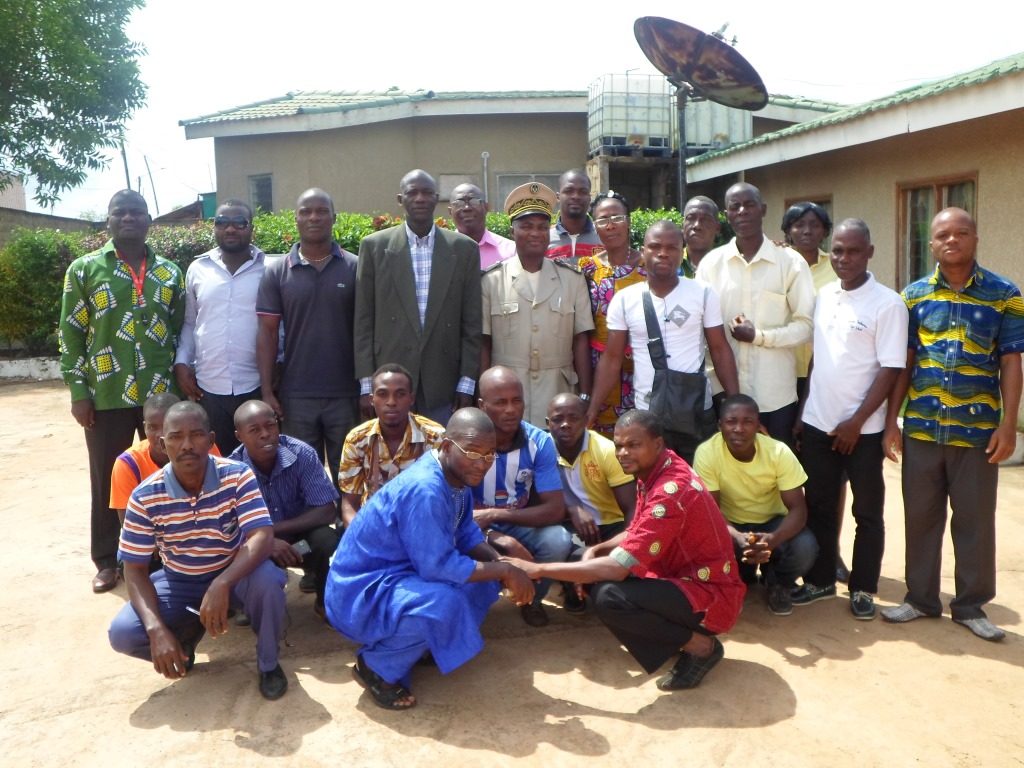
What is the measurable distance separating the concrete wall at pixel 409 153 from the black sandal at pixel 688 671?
9.96 m

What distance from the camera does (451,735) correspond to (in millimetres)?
3135

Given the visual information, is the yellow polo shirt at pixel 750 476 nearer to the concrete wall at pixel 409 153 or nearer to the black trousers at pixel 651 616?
Result: the black trousers at pixel 651 616

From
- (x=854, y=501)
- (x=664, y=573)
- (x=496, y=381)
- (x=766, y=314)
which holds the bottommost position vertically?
(x=664, y=573)

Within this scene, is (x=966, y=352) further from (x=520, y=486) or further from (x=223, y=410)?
(x=223, y=410)

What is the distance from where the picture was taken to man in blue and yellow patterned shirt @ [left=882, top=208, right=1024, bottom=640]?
3.83 metres

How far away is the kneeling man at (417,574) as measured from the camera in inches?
128

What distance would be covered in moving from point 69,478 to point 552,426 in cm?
475

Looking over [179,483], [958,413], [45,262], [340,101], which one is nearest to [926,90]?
[958,413]

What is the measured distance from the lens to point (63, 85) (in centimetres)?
1477

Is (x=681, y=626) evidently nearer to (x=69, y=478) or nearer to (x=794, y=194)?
(x=69, y=478)

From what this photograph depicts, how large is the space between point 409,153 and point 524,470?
380 inches

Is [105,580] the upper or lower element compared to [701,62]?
lower

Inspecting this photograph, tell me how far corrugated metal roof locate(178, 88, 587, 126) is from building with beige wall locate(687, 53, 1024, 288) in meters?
3.71

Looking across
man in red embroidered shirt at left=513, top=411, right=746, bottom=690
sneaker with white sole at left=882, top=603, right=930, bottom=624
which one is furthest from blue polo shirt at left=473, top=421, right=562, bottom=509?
sneaker with white sole at left=882, top=603, right=930, bottom=624
